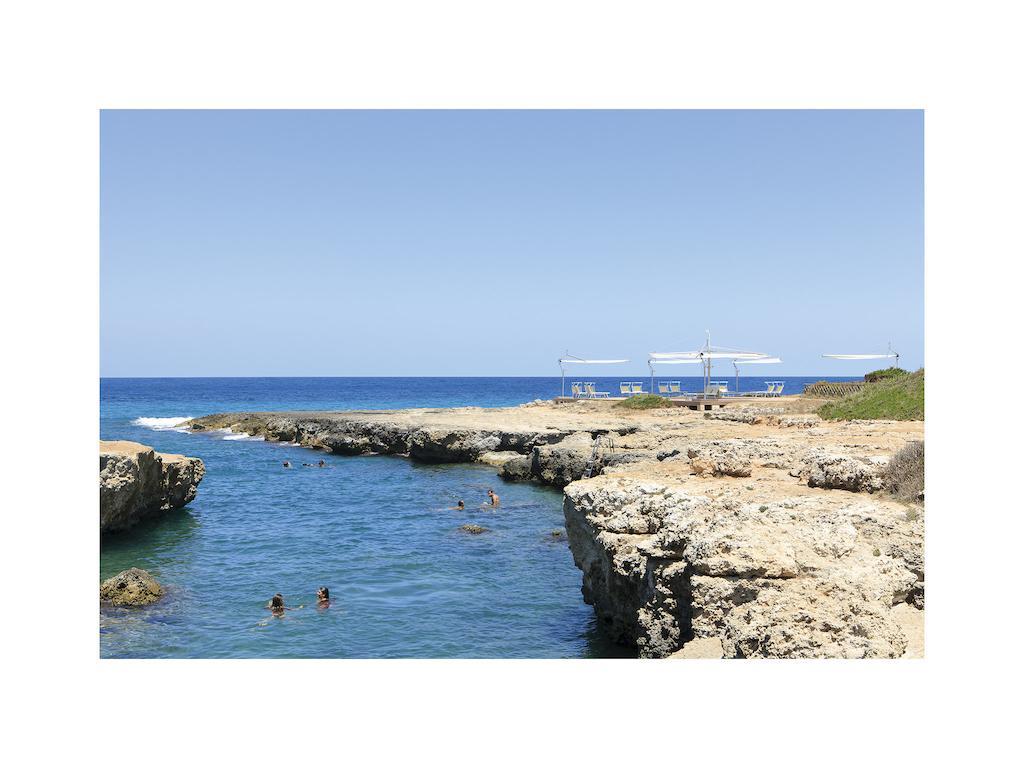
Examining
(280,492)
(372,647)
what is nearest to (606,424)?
(280,492)

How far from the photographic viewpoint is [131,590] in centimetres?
1417

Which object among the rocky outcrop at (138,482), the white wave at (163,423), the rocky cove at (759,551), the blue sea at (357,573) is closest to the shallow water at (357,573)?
the blue sea at (357,573)

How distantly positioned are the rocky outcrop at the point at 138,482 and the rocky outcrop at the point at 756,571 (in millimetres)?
14608

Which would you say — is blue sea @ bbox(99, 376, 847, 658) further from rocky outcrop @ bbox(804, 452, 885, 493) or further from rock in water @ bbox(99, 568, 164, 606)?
rocky outcrop @ bbox(804, 452, 885, 493)

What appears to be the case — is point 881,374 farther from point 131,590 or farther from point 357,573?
point 131,590

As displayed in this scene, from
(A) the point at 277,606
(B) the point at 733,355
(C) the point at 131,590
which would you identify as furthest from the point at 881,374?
(C) the point at 131,590

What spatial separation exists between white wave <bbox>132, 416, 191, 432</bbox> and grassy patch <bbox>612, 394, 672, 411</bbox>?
39.2m

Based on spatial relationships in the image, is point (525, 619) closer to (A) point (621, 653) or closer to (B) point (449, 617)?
(B) point (449, 617)

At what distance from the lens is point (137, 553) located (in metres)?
18.8

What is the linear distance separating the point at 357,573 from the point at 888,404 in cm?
1767

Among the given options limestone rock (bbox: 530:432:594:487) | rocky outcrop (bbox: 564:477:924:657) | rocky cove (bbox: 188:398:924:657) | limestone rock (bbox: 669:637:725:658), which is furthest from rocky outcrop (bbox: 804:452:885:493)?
limestone rock (bbox: 530:432:594:487)

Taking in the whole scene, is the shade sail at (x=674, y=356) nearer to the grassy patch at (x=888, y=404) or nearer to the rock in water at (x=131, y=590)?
the grassy patch at (x=888, y=404)

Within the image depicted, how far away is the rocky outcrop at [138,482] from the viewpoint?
19.1m
